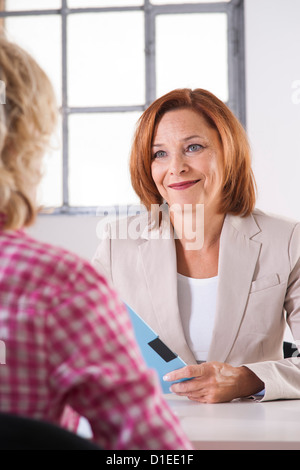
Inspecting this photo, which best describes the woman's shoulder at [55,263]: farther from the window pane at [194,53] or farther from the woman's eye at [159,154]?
the window pane at [194,53]

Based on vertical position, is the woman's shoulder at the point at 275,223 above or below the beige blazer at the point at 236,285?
above

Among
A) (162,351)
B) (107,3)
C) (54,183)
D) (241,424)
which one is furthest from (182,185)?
(107,3)

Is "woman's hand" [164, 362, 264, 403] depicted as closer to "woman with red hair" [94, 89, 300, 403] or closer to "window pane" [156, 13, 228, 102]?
"woman with red hair" [94, 89, 300, 403]

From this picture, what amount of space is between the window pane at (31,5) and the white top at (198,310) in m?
3.32

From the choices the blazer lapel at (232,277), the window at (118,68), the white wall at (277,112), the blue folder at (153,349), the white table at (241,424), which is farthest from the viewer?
the window at (118,68)

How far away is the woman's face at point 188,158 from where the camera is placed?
197 cm

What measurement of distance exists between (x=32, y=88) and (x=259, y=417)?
2.73 feet

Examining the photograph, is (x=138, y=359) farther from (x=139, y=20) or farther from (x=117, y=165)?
(x=139, y=20)

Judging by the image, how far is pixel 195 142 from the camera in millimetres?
1966

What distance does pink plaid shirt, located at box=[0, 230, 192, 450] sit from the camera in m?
0.57

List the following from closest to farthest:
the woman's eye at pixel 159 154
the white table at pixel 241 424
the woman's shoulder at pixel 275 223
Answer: the white table at pixel 241 424, the woman's shoulder at pixel 275 223, the woman's eye at pixel 159 154

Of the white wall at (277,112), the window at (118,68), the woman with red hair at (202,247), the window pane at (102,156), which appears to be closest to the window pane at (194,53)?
the window at (118,68)

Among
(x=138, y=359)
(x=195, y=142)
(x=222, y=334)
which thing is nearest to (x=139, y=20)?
(x=195, y=142)

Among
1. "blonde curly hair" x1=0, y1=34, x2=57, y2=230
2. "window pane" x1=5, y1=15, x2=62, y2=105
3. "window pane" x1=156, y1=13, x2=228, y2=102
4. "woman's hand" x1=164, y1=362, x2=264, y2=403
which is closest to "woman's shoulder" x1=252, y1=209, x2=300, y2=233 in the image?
"woman's hand" x1=164, y1=362, x2=264, y2=403
